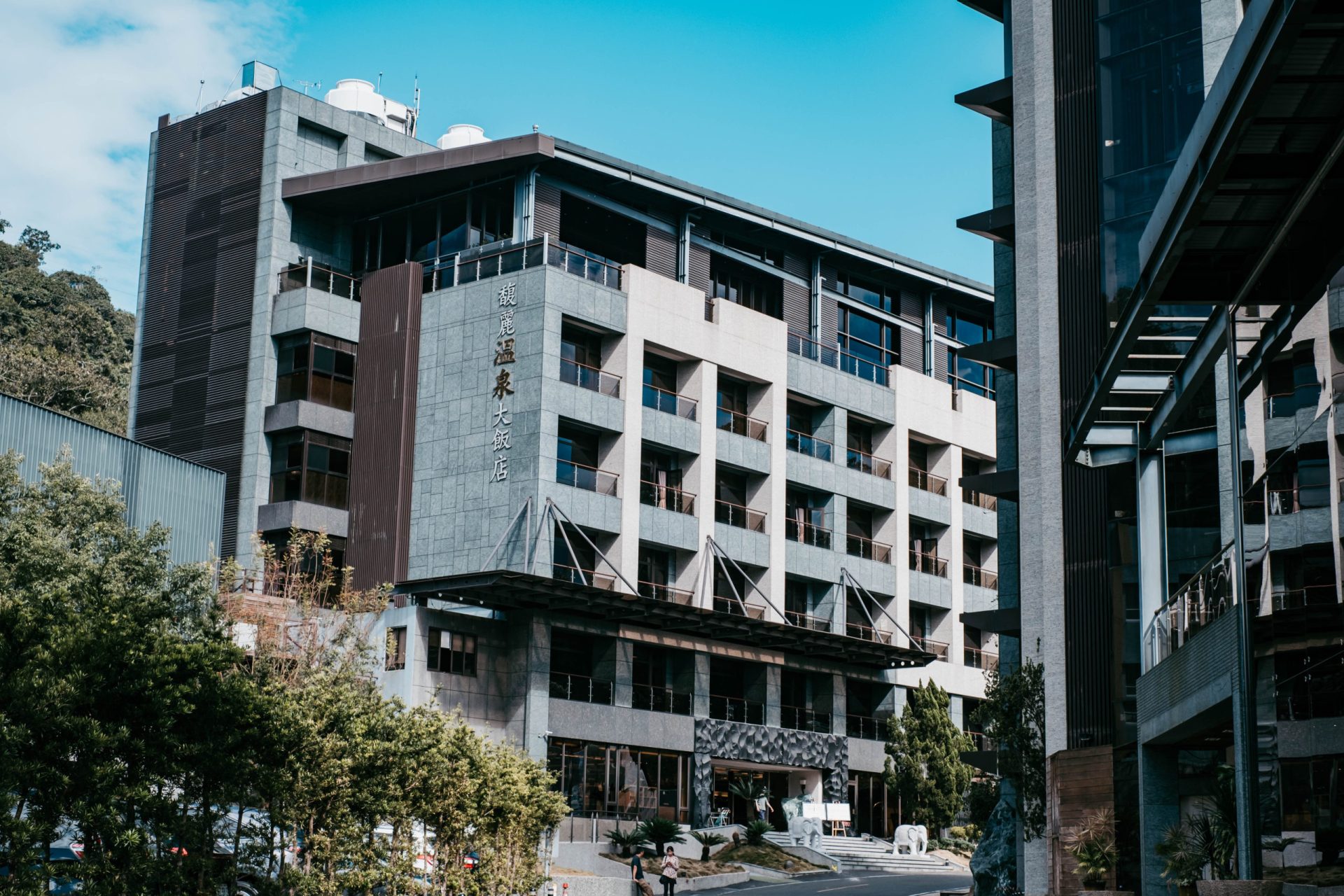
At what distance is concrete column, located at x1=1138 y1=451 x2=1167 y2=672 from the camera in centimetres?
2484

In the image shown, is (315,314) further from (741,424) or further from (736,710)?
(736,710)

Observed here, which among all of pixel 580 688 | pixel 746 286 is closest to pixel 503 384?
pixel 580 688

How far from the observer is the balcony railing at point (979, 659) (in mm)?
68062

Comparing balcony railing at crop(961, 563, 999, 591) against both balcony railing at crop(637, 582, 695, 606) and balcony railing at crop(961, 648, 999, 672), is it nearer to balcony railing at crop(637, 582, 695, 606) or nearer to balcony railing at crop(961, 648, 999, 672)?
balcony railing at crop(961, 648, 999, 672)

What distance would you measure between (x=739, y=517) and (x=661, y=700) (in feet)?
26.2

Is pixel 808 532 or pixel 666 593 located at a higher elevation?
pixel 808 532

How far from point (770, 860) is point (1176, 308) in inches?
1207

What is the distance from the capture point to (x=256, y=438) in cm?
5475

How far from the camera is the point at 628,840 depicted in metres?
45.4

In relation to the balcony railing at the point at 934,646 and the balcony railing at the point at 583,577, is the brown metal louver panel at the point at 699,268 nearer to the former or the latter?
the balcony railing at the point at 583,577

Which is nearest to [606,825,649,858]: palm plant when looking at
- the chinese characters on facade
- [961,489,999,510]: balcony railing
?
the chinese characters on facade

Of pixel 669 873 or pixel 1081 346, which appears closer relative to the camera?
pixel 1081 346

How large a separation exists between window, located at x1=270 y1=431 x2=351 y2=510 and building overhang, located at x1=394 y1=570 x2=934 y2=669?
5694 mm

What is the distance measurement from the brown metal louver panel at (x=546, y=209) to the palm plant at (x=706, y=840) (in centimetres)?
1999
